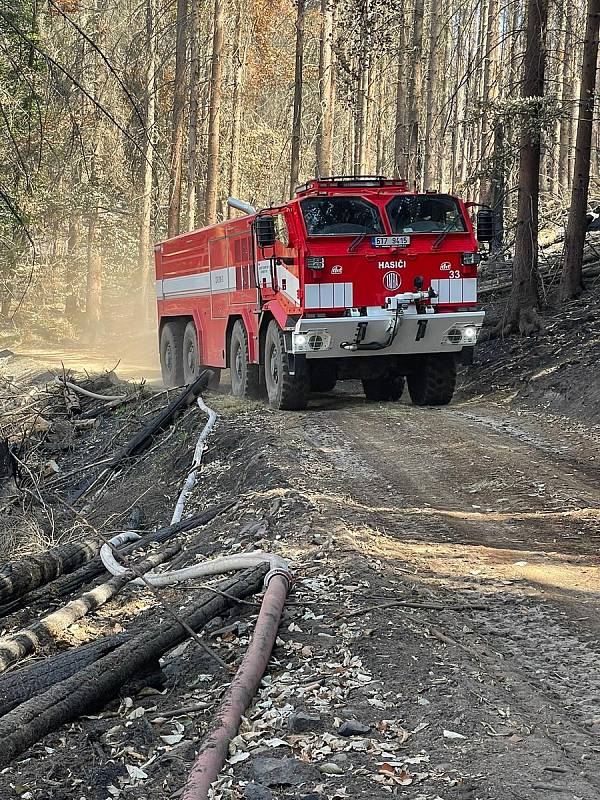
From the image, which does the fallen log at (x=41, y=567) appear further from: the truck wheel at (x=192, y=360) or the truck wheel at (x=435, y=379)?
the truck wheel at (x=192, y=360)

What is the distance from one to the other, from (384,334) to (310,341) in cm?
104

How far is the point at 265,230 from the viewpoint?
44.3 feet

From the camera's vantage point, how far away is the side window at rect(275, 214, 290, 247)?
1365 centimetres

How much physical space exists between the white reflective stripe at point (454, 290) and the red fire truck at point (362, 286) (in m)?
0.01

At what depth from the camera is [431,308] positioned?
44.8 feet

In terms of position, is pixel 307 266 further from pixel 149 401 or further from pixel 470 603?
pixel 470 603

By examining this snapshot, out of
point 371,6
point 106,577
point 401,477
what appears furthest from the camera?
point 371,6

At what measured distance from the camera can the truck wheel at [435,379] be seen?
48.3ft

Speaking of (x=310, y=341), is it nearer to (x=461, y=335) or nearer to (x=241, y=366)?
(x=461, y=335)

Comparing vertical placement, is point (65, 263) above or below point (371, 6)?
below

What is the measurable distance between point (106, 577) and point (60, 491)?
577cm

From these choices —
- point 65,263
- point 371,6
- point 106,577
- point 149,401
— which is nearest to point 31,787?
point 106,577

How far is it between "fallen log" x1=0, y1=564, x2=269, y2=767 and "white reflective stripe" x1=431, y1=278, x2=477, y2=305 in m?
7.99

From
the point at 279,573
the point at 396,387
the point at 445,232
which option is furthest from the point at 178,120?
the point at 279,573
